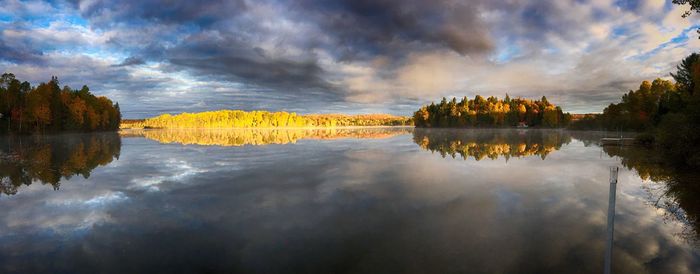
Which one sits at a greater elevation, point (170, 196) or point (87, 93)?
point (87, 93)

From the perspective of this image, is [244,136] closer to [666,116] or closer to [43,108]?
[43,108]

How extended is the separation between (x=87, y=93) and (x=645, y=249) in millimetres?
141075

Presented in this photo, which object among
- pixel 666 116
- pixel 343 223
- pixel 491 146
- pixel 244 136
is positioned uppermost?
pixel 666 116

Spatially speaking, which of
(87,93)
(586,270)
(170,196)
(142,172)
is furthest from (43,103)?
(586,270)

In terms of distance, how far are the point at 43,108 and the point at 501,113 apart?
165977 mm

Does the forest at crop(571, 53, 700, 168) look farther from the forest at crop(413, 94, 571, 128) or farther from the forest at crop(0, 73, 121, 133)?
the forest at crop(0, 73, 121, 133)

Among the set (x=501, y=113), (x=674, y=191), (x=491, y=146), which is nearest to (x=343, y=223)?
(x=674, y=191)

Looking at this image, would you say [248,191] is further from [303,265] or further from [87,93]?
[87,93]

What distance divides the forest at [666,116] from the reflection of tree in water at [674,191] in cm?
182

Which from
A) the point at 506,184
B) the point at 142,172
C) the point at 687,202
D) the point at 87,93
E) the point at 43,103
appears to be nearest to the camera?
the point at 687,202

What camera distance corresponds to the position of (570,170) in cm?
2397

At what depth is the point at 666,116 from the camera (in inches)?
1414

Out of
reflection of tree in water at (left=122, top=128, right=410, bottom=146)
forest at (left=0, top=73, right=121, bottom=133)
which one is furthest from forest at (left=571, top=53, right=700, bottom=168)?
forest at (left=0, top=73, right=121, bottom=133)

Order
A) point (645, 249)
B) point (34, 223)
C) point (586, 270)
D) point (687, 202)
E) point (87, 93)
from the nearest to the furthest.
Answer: point (586, 270) → point (645, 249) → point (34, 223) → point (687, 202) → point (87, 93)
